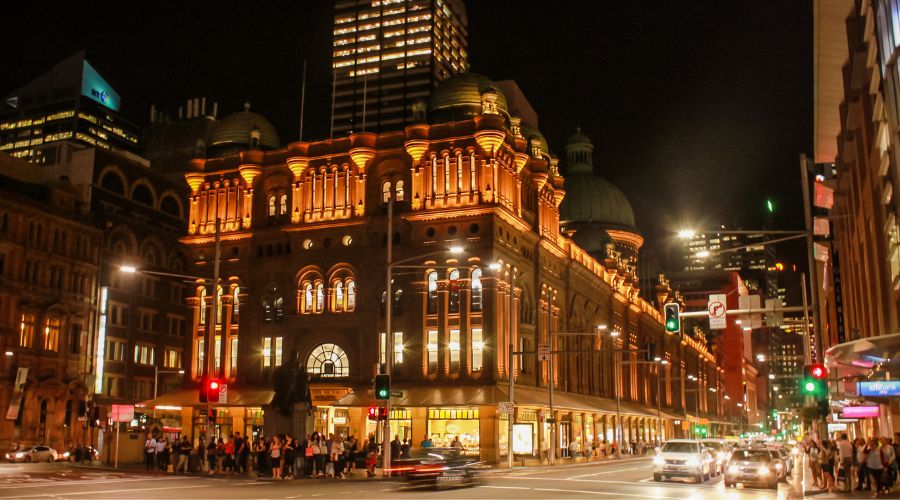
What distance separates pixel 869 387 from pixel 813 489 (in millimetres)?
6338

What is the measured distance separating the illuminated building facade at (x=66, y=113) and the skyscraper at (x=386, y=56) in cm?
4552

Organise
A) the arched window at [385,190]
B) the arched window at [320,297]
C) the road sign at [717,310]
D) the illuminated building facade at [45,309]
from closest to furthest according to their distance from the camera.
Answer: the road sign at [717,310], the arched window at [385,190], the arched window at [320,297], the illuminated building facade at [45,309]

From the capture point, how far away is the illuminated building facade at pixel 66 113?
179250 millimetres

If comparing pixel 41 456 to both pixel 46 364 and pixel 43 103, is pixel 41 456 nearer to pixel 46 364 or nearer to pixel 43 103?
pixel 46 364

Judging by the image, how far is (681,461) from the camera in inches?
1476

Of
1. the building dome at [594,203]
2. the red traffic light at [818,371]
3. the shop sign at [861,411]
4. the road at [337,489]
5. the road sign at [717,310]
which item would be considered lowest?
the road at [337,489]

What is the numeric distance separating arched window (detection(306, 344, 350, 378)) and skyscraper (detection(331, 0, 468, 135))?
419 feet

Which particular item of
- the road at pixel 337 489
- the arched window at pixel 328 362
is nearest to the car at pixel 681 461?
the road at pixel 337 489

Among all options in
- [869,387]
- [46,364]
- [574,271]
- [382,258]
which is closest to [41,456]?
[46,364]

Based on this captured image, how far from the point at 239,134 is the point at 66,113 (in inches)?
4759

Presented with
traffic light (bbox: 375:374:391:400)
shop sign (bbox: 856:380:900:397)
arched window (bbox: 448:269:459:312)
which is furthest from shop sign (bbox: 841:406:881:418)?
arched window (bbox: 448:269:459:312)

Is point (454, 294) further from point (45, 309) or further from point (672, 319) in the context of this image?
point (45, 309)

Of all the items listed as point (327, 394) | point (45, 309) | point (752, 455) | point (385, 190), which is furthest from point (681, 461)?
point (45, 309)

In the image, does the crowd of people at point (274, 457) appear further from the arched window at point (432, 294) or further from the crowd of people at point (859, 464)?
the crowd of people at point (859, 464)
